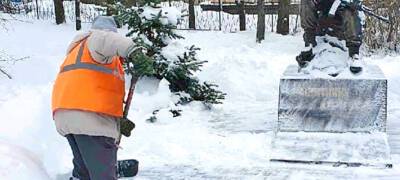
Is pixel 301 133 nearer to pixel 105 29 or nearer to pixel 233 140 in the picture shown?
pixel 233 140

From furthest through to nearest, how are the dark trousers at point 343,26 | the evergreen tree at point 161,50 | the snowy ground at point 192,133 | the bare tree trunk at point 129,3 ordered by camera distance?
the bare tree trunk at point 129,3 → the evergreen tree at point 161,50 → the dark trousers at point 343,26 → the snowy ground at point 192,133

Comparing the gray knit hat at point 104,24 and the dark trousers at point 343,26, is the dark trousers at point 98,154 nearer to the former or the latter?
the gray knit hat at point 104,24

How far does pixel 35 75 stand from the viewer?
36.9ft

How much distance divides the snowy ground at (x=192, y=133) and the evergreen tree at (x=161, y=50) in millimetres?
172

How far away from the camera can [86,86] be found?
4039 mm

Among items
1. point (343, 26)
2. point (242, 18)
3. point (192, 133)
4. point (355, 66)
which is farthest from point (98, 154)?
point (242, 18)

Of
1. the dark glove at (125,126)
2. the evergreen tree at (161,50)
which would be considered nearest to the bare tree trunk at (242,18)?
the evergreen tree at (161,50)

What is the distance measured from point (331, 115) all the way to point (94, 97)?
3428 mm

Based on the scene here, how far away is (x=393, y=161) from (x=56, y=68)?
7.48 m

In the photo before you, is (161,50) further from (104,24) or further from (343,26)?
(104,24)

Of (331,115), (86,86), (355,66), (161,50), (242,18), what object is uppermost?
(86,86)

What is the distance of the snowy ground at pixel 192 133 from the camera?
18.3 feet

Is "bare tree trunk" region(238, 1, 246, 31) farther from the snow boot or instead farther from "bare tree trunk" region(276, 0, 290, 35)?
the snow boot

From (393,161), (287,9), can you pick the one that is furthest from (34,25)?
(393,161)
